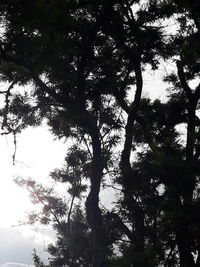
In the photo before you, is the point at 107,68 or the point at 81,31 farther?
the point at 107,68

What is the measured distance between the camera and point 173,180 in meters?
9.56

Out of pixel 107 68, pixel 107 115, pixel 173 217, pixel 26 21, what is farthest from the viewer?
pixel 107 115

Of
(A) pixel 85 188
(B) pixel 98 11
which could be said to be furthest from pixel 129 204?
(A) pixel 85 188

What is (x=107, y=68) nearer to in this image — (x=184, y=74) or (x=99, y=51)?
(x=99, y=51)

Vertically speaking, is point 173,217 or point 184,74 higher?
point 184,74

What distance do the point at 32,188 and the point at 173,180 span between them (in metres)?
13.8

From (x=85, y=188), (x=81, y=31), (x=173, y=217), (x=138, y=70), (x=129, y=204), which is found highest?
(x=85, y=188)

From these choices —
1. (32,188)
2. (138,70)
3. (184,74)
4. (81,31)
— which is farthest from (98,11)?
(32,188)

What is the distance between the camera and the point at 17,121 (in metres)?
10.9

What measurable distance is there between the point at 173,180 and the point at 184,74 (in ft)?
12.1

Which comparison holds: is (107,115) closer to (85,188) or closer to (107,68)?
(107,68)

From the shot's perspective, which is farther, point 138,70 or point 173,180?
point 138,70

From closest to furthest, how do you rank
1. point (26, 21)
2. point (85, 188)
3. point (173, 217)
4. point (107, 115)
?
point (26, 21) < point (173, 217) < point (107, 115) < point (85, 188)

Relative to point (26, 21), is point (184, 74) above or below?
above
